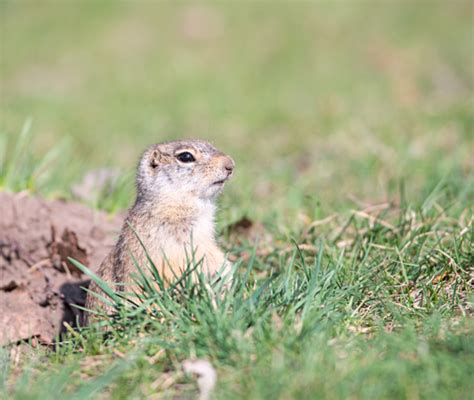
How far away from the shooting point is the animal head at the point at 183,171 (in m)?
4.39

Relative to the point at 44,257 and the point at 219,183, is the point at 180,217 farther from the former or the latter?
the point at 44,257

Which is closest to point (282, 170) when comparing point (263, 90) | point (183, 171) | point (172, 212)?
point (183, 171)

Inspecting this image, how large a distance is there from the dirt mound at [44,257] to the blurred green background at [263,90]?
0.38 m

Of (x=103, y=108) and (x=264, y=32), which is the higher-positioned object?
(x=264, y=32)

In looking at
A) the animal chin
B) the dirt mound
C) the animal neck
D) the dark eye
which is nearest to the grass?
the dirt mound

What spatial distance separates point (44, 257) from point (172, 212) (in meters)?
1.24

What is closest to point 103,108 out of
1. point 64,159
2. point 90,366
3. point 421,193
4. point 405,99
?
point 405,99

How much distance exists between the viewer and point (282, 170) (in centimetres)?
711

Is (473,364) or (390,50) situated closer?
(473,364)

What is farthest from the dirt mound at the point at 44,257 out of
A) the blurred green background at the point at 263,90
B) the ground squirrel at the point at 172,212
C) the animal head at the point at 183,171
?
the animal head at the point at 183,171

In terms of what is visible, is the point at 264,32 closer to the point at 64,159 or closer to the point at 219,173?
the point at 64,159

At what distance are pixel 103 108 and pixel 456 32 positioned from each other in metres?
5.60

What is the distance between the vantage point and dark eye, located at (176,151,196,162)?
4.49 m

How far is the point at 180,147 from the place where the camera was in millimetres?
4551
